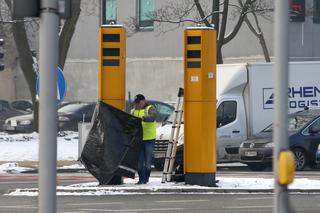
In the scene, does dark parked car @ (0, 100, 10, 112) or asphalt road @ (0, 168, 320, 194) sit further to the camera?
dark parked car @ (0, 100, 10, 112)

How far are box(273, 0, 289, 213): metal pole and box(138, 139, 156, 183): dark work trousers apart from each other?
1110 centimetres

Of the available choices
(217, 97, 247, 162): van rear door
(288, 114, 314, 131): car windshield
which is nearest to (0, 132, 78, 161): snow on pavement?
(217, 97, 247, 162): van rear door

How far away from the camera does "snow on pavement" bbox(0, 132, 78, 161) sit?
27428mm

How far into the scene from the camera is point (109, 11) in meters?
47.4

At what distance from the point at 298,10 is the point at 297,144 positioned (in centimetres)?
1320

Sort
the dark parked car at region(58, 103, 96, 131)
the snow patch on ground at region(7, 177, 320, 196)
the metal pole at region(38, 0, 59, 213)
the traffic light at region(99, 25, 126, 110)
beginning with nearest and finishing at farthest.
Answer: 1. the metal pole at region(38, 0, 59, 213)
2. the snow patch on ground at region(7, 177, 320, 196)
3. the traffic light at region(99, 25, 126, 110)
4. the dark parked car at region(58, 103, 96, 131)

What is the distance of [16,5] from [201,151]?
399 inches

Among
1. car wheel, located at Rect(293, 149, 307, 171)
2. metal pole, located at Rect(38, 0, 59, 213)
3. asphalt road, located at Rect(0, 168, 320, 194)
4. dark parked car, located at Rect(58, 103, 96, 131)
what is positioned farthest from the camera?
dark parked car, located at Rect(58, 103, 96, 131)

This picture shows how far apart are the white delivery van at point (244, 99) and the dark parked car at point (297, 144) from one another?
79 cm

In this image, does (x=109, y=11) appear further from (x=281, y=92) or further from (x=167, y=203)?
(x=281, y=92)

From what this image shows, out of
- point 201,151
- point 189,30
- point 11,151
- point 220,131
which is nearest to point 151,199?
point 201,151

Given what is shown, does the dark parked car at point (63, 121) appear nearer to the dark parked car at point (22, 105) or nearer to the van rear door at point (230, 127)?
the van rear door at point (230, 127)

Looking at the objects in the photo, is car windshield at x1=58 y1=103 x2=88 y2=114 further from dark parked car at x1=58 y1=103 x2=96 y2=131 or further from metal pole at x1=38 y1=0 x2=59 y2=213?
metal pole at x1=38 y1=0 x2=59 y2=213

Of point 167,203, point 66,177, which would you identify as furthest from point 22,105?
point 167,203
